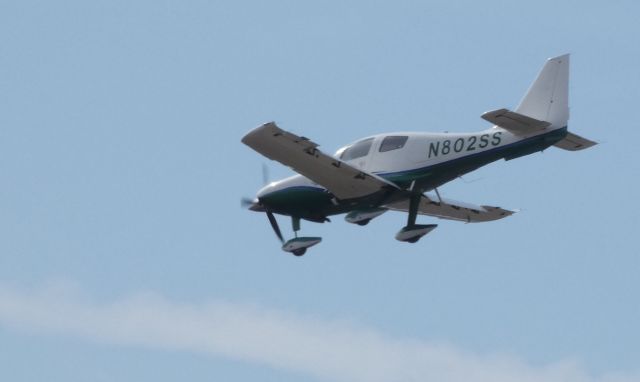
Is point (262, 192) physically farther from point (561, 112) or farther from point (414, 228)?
point (561, 112)

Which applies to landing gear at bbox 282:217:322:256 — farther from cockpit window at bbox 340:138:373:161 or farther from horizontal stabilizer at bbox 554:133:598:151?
horizontal stabilizer at bbox 554:133:598:151

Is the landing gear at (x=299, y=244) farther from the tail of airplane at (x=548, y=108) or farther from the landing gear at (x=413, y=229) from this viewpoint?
the tail of airplane at (x=548, y=108)

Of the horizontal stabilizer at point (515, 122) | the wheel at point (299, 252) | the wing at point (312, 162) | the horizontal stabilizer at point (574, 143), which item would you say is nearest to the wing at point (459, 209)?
the wheel at point (299, 252)

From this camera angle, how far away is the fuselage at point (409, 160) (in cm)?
5097

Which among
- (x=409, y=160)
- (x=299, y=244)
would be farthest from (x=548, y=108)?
(x=299, y=244)

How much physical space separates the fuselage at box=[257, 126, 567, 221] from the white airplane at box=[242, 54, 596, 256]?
22 mm

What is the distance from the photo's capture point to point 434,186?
52.2 metres

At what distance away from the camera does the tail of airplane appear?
166ft

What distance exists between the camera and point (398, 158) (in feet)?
171

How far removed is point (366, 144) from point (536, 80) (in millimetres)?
4237

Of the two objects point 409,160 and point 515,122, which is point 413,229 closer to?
point 409,160

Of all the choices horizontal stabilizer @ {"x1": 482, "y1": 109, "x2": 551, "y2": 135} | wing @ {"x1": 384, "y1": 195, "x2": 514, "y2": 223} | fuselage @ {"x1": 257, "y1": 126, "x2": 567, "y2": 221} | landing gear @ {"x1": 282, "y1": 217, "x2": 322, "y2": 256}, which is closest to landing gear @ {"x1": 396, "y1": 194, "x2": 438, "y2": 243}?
fuselage @ {"x1": 257, "y1": 126, "x2": 567, "y2": 221}

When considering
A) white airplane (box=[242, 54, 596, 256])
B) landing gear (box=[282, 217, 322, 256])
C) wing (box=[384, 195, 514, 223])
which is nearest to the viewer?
white airplane (box=[242, 54, 596, 256])

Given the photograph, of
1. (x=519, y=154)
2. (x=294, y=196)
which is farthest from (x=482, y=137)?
(x=294, y=196)
